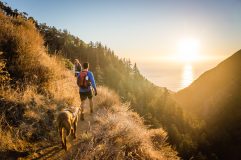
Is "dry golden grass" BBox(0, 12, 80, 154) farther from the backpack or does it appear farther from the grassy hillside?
the backpack

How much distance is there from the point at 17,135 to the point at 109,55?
79.3 metres

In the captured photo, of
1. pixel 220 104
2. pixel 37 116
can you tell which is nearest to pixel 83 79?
pixel 37 116

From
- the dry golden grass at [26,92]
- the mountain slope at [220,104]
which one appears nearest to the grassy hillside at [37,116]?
the dry golden grass at [26,92]

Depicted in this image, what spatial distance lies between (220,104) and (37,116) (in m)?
110

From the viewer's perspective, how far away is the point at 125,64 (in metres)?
93.2

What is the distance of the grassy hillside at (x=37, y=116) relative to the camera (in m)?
5.13

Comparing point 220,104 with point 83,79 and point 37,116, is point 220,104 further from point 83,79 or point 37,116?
point 37,116

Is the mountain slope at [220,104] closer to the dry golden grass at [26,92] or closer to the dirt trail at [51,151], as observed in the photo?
the dry golden grass at [26,92]

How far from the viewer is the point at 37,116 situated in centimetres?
618

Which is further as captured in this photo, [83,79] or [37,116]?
[83,79]

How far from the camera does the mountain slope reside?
3004 inches

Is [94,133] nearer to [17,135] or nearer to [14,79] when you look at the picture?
[17,135]

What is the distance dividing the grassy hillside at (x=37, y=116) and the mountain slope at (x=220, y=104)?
69.1 m

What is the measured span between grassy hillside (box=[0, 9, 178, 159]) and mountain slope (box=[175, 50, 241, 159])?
69121 mm
